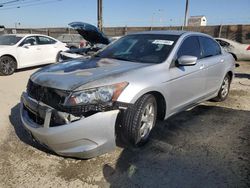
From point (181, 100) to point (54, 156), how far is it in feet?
6.74

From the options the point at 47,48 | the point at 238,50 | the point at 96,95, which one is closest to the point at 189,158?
the point at 96,95

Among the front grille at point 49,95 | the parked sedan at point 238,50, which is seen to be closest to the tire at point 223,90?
the front grille at point 49,95

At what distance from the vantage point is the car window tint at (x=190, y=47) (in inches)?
164

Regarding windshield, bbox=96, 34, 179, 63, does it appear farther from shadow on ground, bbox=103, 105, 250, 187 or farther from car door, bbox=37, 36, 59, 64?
car door, bbox=37, 36, 59, 64

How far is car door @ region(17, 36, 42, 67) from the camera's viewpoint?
9547 mm

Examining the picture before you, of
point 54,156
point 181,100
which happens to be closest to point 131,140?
point 54,156

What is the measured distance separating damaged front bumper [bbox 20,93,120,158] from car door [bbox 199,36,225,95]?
251cm

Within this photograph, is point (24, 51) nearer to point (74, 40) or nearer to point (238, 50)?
point (74, 40)

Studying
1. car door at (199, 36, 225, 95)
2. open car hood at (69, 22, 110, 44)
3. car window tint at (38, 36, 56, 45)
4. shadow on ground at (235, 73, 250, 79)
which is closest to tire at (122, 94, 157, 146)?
car door at (199, 36, 225, 95)

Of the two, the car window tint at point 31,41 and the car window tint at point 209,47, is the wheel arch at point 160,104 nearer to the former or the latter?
the car window tint at point 209,47

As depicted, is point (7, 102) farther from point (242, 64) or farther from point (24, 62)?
point (242, 64)

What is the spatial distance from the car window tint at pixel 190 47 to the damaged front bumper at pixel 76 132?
1776 mm

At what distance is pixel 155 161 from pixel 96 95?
44.7 inches

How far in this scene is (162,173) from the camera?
9.94 feet
